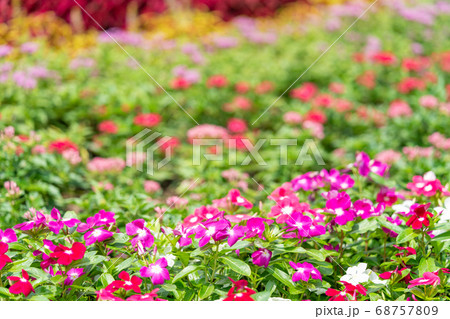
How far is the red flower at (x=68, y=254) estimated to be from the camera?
4.81 feet

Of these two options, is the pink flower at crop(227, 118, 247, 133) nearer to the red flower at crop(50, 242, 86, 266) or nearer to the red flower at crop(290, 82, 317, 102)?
the red flower at crop(290, 82, 317, 102)

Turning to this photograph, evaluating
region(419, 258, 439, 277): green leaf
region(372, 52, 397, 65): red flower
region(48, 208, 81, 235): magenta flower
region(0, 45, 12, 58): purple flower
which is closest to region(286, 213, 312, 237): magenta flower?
region(419, 258, 439, 277): green leaf

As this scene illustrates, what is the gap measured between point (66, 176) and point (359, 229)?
1621 millimetres

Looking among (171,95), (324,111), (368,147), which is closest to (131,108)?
(171,95)

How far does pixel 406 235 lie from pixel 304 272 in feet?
1.18

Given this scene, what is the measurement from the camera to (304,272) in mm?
1536

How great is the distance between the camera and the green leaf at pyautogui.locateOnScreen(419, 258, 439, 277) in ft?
5.09

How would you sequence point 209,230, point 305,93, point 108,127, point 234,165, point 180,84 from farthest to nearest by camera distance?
point 305,93, point 180,84, point 108,127, point 234,165, point 209,230

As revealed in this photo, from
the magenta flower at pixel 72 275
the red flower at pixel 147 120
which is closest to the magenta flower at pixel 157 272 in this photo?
the magenta flower at pixel 72 275

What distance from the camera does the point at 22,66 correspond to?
3594 millimetres

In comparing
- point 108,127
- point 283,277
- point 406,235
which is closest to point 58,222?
Answer: point 283,277

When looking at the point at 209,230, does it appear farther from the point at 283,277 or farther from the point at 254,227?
the point at 283,277

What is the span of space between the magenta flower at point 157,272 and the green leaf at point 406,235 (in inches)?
28.9

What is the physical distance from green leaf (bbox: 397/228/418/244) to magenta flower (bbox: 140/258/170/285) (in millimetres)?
735
